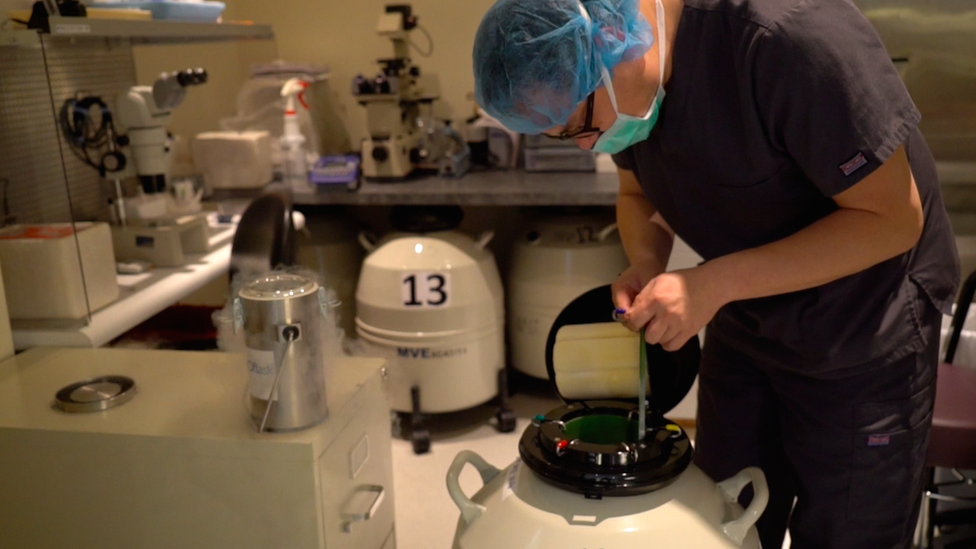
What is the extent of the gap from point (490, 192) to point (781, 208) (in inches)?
57.9

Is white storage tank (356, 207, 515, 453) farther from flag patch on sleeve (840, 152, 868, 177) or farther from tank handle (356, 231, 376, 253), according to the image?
flag patch on sleeve (840, 152, 868, 177)

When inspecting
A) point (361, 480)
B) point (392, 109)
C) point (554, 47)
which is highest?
point (554, 47)

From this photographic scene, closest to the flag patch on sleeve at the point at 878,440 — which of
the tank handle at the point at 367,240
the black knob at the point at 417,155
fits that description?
the tank handle at the point at 367,240

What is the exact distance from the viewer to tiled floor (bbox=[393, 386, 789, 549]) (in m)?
2.22

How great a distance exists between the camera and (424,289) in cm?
254

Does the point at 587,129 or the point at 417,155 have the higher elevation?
the point at 587,129

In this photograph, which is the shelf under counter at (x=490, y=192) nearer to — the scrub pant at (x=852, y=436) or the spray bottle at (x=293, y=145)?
the spray bottle at (x=293, y=145)

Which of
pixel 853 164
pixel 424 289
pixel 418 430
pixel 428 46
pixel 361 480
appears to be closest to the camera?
pixel 853 164

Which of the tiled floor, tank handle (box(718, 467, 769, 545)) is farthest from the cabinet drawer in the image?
the tiled floor

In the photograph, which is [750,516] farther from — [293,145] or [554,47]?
[293,145]

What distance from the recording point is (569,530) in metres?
1.00

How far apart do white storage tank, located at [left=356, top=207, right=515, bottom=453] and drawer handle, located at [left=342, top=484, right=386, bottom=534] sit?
1058 millimetres

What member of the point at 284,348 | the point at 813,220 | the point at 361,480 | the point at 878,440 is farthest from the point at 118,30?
the point at 878,440

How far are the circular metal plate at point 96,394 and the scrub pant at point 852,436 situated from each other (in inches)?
39.7
